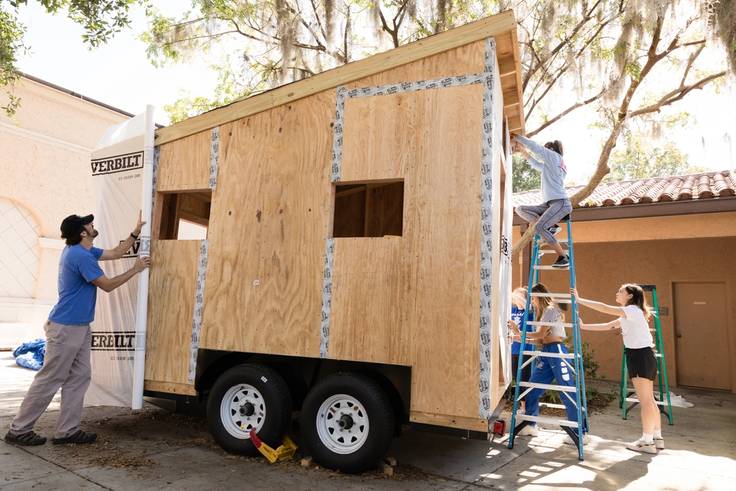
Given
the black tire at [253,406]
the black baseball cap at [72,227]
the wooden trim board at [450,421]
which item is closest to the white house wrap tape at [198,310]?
the black tire at [253,406]

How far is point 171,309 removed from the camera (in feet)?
18.3

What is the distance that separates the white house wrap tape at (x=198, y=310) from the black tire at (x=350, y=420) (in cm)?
137

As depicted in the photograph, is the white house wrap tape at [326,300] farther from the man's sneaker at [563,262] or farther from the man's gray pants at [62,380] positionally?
the man's sneaker at [563,262]

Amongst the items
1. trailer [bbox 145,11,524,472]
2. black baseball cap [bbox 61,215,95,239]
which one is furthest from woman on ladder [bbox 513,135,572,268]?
black baseball cap [bbox 61,215,95,239]

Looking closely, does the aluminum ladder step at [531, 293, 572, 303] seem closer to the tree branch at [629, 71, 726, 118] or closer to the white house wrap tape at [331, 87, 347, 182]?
the white house wrap tape at [331, 87, 347, 182]

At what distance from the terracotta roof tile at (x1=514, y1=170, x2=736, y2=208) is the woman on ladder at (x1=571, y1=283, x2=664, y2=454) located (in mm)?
3922

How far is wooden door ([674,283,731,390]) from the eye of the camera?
10375mm

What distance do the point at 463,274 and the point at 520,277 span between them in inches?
296

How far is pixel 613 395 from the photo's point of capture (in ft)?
29.8

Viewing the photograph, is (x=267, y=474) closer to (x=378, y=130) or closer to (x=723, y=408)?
(x=378, y=130)

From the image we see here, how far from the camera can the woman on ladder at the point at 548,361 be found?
5738mm

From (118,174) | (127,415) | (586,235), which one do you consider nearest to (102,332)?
(127,415)

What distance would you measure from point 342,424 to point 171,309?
7.51ft

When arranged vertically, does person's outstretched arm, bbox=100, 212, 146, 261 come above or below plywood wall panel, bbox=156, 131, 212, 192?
below
